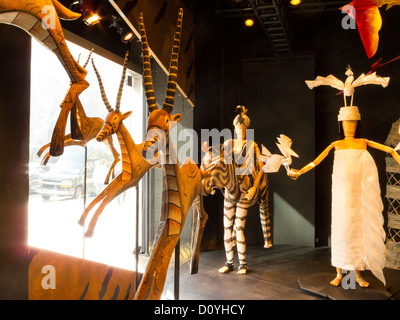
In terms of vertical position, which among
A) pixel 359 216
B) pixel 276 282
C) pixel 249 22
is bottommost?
pixel 276 282

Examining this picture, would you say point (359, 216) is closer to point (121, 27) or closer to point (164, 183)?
point (164, 183)

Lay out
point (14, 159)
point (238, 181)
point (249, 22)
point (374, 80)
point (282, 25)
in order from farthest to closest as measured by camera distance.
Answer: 1. point (249, 22)
2. point (282, 25)
3. point (374, 80)
4. point (238, 181)
5. point (14, 159)

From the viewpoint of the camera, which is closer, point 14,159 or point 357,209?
point 14,159

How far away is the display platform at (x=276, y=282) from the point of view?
3391 mm

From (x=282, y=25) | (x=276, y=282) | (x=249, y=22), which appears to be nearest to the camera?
(x=276, y=282)

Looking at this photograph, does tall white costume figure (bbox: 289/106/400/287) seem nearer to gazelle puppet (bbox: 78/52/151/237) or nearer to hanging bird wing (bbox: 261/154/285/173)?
hanging bird wing (bbox: 261/154/285/173)

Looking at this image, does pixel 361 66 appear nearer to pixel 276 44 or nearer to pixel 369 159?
pixel 276 44

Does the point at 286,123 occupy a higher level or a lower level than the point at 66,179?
higher

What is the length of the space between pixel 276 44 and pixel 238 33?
78 cm

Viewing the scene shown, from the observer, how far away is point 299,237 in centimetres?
568

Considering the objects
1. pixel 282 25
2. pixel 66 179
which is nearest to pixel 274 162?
pixel 66 179

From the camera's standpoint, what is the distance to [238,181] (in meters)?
3.12

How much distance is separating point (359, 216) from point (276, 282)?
1178 millimetres

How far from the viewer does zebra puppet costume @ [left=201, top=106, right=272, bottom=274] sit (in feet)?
8.39
